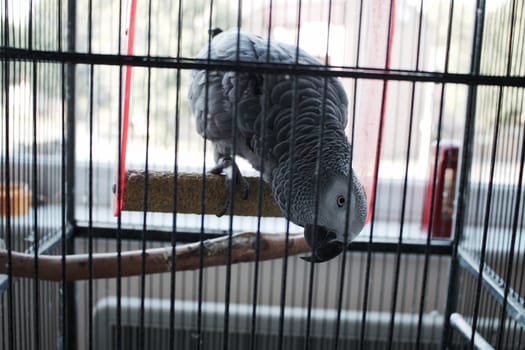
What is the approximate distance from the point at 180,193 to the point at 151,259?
0.20 meters

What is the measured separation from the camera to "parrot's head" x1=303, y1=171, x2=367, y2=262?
121 centimetres

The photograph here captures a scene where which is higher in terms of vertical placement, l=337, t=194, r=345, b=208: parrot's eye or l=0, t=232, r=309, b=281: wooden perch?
l=337, t=194, r=345, b=208: parrot's eye

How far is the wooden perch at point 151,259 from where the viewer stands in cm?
113

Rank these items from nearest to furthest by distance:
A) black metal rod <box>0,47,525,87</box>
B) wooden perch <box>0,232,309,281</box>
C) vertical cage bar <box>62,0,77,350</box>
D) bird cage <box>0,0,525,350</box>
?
black metal rod <box>0,47,525,87</box> < wooden perch <box>0,232,309,281</box> < bird cage <box>0,0,525,350</box> < vertical cage bar <box>62,0,77,350</box>

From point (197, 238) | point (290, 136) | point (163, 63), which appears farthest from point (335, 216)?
point (197, 238)

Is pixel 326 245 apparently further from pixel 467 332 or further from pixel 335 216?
pixel 467 332

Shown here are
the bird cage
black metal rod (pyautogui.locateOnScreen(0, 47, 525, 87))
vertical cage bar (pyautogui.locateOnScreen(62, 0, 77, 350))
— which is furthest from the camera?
vertical cage bar (pyautogui.locateOnScreen(62, 0, 77, 350))

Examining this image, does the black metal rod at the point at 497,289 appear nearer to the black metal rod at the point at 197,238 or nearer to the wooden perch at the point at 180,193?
the black metal rod at the point at 197,238

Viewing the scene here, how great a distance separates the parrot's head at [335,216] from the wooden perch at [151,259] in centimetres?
19

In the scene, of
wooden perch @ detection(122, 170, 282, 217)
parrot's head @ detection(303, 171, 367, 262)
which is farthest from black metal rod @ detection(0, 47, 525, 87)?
wooden perch @ detection(122, 170, 282, 217)

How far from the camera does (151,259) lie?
127 cm

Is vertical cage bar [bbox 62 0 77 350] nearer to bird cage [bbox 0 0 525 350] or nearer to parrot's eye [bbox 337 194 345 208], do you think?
bird cage [bbox 0 0 525 350]

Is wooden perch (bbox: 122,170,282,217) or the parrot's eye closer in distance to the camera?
the parrot's eye

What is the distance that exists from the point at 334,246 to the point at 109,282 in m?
1.43
